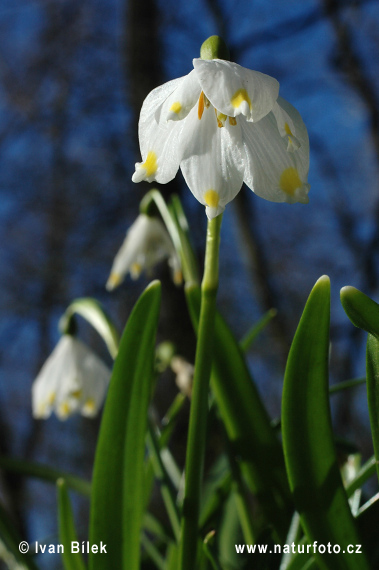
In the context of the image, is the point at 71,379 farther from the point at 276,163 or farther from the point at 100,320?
the point at 276,163

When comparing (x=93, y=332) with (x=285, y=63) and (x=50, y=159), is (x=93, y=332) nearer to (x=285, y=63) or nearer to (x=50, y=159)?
(x=50, y=159)

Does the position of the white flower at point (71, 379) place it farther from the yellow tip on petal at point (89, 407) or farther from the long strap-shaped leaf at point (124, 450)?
the long strap-shaped leaf at point (124, 450)

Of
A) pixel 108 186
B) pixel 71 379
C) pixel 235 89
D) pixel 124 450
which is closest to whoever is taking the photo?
pixel 235 89

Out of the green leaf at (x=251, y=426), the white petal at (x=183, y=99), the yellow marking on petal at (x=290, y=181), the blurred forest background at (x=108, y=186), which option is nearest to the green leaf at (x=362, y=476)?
the green leaf at (x=251, y=426)

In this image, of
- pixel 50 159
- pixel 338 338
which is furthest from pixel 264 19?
pixel 338 338

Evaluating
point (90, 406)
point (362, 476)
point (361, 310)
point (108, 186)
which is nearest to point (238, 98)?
point (361, 310)

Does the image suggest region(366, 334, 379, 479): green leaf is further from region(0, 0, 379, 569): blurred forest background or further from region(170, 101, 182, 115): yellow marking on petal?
region(0, 0, 379, 569): blurred forest background

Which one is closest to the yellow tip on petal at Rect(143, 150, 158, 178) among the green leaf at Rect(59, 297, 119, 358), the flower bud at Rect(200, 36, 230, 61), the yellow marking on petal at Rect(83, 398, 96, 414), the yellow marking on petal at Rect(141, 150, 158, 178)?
the yellow marking on petal at Rect(141, 150, 158, 178)
